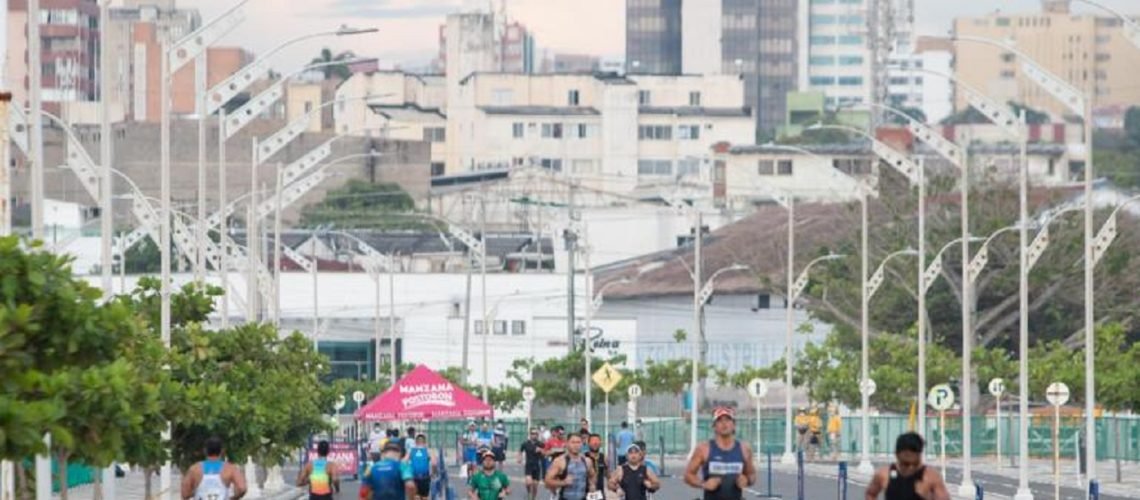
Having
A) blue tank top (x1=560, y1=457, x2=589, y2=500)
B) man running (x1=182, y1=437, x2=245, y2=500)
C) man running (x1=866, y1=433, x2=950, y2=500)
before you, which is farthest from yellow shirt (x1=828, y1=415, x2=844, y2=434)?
man running (x1=866, y1=433, x2=950, y2=500)

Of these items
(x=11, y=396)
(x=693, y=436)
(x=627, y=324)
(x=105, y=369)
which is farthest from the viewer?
(x=627, y=324)

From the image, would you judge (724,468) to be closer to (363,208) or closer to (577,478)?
(577,478)

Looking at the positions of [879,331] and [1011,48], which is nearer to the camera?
[1011,48]

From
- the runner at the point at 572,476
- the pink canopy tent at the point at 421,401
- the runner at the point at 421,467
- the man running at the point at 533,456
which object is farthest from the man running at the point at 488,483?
the pink canopy tent at the point at 421,401

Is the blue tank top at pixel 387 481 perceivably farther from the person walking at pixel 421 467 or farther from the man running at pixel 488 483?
the man running at pixel 488 483

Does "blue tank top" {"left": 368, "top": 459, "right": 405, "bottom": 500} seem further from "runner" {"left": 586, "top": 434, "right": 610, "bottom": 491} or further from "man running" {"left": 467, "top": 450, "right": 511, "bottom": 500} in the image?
"runner" {"left": 586, "top": 434, "right": 610, "bottom": 491}

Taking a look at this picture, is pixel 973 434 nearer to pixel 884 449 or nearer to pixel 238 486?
pixel 884 449

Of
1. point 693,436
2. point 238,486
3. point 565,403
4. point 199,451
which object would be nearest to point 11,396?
point 238,486

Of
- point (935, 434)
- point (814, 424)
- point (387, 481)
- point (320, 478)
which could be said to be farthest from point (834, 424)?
point (320, 478)

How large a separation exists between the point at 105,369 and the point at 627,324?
346 ft

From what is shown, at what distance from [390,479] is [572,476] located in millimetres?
2975

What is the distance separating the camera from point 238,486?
34.8m

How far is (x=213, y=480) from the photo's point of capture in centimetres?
3469

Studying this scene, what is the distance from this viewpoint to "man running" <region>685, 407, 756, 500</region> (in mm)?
29219
